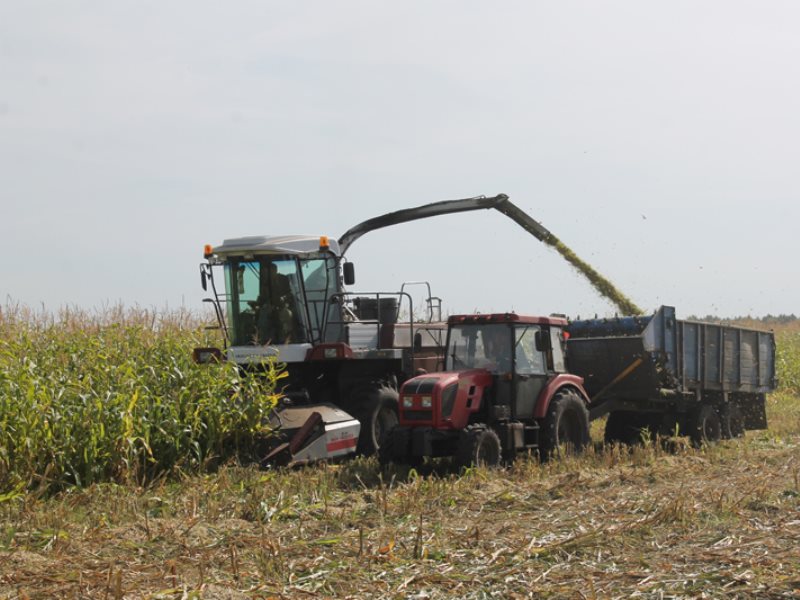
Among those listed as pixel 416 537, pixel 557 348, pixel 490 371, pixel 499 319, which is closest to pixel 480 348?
pixel 490 371

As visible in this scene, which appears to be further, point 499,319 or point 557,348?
point 557,348

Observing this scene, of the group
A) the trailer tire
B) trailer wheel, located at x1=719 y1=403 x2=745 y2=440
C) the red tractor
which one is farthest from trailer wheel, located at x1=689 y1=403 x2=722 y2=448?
the trailer tire

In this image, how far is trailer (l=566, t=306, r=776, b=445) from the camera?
11711 millimetres

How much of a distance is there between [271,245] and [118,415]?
301 cm

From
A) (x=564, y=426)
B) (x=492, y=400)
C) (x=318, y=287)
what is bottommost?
(x=564, y=426)

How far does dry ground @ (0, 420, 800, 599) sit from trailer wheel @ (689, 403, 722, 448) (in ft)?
8.33

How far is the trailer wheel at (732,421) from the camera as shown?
12.7 metres

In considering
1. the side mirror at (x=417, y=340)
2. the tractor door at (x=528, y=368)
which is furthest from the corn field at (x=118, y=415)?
the tractor door at (x=528, y=368)

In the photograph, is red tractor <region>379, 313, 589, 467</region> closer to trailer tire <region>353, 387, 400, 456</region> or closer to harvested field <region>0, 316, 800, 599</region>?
harvested field <region>0, 316, 800, 599</region>

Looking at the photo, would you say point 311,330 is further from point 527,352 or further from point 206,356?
point 527,352

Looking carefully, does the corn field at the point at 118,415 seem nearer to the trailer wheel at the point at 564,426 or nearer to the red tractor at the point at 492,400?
the red tractor at the point at 492,400

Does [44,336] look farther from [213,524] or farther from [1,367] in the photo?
[213,524]

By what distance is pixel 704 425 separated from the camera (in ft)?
39.8

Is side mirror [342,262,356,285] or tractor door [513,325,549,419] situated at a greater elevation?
side mirror [342,262,356,285]
